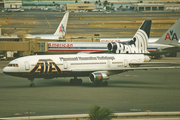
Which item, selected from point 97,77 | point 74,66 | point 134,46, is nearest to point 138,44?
point 134,46

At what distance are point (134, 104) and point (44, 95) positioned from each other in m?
10.1

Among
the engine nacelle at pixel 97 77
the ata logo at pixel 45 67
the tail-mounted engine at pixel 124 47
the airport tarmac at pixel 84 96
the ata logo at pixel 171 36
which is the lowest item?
the airport tarmac at pixel 84 96

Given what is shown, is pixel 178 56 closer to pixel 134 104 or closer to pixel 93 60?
pixel 93 60

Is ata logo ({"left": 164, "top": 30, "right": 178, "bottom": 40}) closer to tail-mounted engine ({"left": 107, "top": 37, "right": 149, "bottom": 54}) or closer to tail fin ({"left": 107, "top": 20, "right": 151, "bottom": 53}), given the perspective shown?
tail fin ({"left": 107, "top": 20, "right": 151, "bottom": 53})

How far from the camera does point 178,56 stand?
91.9 meters

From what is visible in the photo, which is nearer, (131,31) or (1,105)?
(1,105)

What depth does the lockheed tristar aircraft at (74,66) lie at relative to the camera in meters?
40.8

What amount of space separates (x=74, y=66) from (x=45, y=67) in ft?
12.9

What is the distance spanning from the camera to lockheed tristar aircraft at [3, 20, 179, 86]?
40.8 metres

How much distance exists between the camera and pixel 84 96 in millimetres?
35625

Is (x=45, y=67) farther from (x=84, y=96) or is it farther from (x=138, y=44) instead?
(x=138, y=44)

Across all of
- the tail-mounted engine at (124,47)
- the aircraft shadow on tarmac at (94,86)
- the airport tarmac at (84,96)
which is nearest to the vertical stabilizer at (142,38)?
the tail-mounted engine at (124,47)

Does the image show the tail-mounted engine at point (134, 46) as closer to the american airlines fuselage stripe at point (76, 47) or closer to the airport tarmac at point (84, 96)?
the airport tarmac at point (84, 96)

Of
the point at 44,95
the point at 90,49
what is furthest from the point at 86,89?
the point at 90,49
